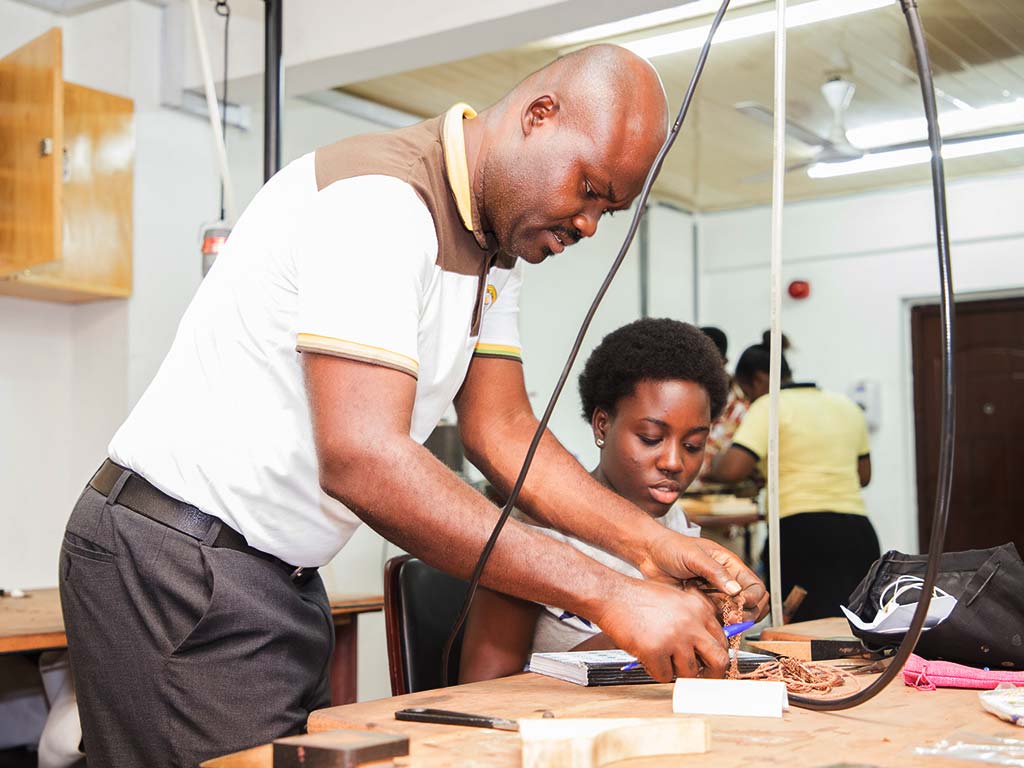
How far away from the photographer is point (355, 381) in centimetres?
105

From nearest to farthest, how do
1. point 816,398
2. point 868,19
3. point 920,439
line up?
point 816,398, point 868,19, point 920,439

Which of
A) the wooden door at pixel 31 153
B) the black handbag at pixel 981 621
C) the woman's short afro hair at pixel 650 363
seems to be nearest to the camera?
the black handbag at pixel 981 621

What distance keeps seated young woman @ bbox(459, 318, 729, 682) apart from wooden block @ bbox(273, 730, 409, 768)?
0.78 m

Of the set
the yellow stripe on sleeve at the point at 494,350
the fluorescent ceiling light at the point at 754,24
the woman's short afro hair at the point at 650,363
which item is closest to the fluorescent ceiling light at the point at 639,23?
the fluorescent ceiling light at the point at 754,24

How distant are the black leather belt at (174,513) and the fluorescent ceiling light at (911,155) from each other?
Answer: 15.1ft

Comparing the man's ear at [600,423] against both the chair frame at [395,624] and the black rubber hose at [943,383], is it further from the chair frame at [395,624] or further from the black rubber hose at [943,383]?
the black rubber hose at [943,383]

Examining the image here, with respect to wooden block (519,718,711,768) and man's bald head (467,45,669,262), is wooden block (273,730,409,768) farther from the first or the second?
man's bald head (467,45,669,262)

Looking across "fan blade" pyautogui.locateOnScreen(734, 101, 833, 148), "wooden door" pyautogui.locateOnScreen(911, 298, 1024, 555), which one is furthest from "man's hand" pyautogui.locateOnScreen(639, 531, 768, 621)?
"wooden door" pyautogui.locateOnScreen(911, 298, 1024, 555)

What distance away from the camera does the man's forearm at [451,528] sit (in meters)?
1.04

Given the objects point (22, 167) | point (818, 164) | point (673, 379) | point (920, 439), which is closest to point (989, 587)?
point (673, 379)

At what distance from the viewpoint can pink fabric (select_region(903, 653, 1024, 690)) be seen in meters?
1.28

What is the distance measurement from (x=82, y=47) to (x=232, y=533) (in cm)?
327

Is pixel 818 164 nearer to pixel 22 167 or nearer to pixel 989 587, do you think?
pixel 22 167

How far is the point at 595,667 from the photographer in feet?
4.11
